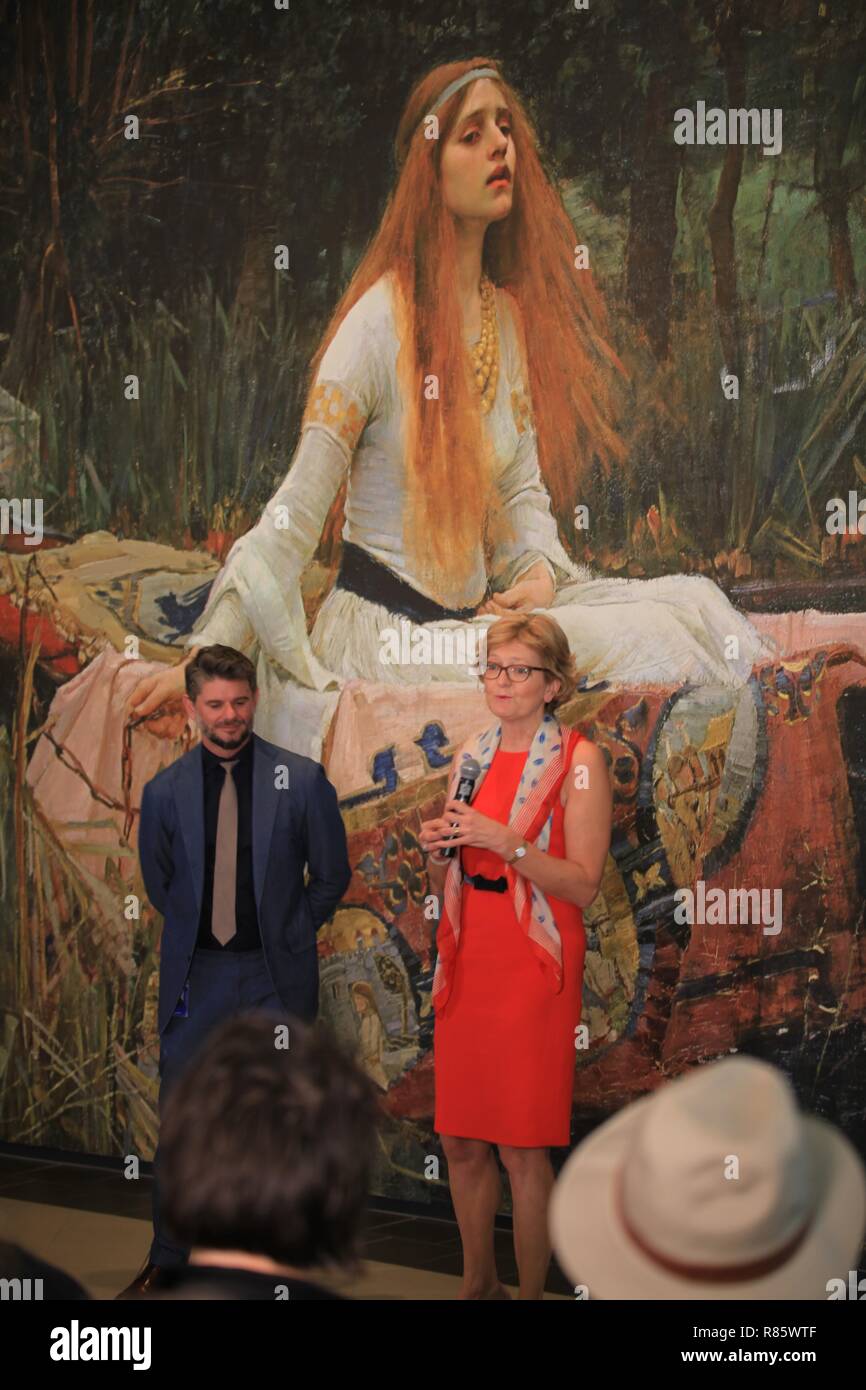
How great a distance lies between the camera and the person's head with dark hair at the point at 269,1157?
2.03 meters

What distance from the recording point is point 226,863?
5.23 m

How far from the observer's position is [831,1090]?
5816 millimetres

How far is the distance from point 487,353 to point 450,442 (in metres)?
0.36

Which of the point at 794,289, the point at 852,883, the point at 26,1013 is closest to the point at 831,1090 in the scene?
the point at 852,883

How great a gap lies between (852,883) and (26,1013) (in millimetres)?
3410

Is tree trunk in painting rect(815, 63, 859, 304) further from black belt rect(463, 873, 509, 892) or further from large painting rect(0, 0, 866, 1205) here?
black belt rect(463, 873, 509, 892)

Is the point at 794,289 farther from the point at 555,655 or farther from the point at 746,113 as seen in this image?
the point at 555,655

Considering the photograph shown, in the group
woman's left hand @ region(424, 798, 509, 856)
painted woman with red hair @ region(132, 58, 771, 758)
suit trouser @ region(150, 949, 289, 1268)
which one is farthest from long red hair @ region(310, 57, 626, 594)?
suit trouser @ region(150, 949, 289, 1268)

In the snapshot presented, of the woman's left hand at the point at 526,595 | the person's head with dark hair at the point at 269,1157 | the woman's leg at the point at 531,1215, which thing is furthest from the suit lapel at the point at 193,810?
the person's head with dark hair at the point at 269,1157

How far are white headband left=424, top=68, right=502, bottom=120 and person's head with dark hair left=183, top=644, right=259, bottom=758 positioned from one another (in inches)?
97.4

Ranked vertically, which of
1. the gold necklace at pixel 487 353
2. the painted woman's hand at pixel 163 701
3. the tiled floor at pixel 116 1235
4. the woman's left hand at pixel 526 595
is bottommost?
the tiled floor at pixel 116 1235

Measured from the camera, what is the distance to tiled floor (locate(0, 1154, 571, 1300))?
5508 mm

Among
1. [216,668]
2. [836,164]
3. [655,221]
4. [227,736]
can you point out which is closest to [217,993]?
[227,736]

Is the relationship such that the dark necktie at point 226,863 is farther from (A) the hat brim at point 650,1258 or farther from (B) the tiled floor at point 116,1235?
(A) the hat brim at point 650,1258
